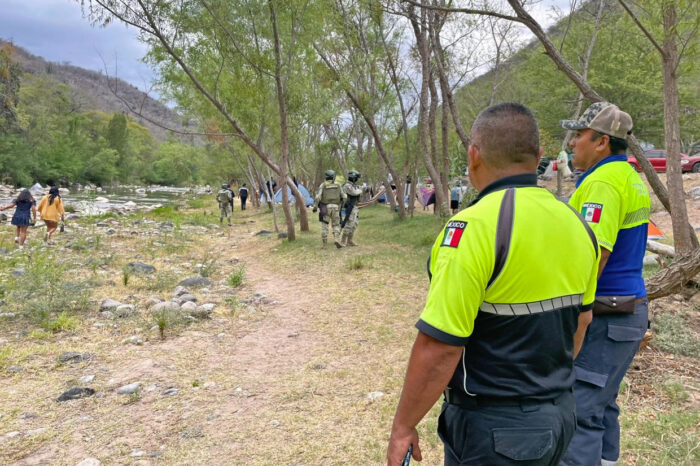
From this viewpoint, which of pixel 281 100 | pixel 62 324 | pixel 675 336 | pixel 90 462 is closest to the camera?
pixel 90 462

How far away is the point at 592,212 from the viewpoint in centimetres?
197

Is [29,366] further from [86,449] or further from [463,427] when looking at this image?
[463,427]

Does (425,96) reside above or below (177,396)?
above

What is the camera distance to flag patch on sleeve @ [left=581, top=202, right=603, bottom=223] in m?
1.95

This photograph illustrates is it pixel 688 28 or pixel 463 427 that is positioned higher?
pixel 688 28

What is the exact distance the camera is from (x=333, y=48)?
13.4 meters

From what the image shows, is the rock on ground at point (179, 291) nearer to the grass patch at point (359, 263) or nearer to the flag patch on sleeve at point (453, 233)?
the grass patch at point (359, 263)

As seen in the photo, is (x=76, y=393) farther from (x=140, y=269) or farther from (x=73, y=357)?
(x=140, y=269)

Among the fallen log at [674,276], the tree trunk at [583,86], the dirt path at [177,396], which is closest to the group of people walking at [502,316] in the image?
the dirt path at [177,396]

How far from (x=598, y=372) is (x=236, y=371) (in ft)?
11.0

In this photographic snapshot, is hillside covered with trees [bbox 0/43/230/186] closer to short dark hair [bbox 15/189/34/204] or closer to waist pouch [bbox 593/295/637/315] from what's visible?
short dark hair [bbox 15/189/34/204]

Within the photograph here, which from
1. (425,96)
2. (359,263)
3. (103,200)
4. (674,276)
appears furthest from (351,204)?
(103,200)

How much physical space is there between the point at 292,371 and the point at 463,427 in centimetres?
324

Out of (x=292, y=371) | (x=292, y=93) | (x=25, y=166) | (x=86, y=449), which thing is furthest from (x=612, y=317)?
(x=25, y=166)
